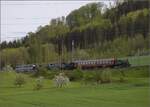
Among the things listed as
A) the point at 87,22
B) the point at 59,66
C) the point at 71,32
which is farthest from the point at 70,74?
the point at 87,22

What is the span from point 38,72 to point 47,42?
92.4 feet

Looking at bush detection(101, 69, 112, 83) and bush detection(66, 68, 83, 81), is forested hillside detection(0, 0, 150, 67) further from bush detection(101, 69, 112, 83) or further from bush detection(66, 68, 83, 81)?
bush detection(101, 69, 112, 83)

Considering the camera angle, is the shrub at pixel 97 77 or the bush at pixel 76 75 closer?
the shrub at pixel 97 77

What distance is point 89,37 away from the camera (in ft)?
368

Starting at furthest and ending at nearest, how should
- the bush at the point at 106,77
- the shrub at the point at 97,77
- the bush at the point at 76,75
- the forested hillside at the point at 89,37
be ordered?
the forested hillside at the point at 89,37
the bush at the point at 76,75
the shrub at the point at 97,77
the bush at the point at 106,77

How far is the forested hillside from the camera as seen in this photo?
90.4m

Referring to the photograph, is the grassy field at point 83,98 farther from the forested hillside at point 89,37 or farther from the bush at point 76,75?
the forested hillside at point 89,37

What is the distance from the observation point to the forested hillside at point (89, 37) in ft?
297

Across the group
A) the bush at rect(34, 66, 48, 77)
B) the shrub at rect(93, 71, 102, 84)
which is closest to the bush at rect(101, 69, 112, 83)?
the shrub at rect(93, 71, 102, 84)

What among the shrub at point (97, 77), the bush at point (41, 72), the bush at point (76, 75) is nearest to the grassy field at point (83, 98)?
the shrub at point (97, 77)

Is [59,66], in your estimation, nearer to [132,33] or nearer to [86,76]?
[86,76]

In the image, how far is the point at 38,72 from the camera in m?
71.1

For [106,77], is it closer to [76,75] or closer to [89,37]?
[76,75]

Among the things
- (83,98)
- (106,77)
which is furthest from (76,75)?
(83,98)
